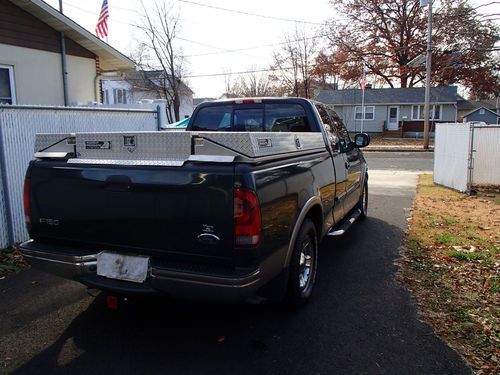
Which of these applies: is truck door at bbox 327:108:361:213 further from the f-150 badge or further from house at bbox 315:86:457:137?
house at bbox 315:86:457:137

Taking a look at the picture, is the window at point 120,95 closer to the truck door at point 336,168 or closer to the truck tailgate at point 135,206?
the truck door at point 336,168

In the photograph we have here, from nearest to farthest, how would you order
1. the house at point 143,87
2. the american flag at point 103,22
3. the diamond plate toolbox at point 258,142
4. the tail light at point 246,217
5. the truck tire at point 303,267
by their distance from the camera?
the tail light at point 246,217 → the diamond plate toolbox at point 258,142 → the truck tire at point 303,267 → the american flag at point 103,22 → the house at point 143,87

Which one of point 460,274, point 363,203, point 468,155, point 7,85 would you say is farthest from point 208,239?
point 7,85

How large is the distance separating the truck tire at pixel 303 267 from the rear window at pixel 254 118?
156cm

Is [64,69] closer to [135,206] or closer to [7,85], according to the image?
[7,85]

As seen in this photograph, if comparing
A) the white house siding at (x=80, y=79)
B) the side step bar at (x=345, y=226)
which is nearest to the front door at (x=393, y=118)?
the white house siding at (x=80, y=79)

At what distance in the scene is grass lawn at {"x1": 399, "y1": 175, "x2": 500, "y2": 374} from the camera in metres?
3.50

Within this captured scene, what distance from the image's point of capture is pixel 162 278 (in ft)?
9.93

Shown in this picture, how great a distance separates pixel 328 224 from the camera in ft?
16.0

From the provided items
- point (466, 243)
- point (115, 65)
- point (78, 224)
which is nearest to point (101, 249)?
point (78, 224)

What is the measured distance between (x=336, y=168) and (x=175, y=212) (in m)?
2.71

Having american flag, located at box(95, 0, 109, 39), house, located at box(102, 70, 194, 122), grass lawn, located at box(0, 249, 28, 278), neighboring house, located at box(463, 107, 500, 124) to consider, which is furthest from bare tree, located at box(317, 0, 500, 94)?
grass lawn, located at box(0, 249, 28, 278)

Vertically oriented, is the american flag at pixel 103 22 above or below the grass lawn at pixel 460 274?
above

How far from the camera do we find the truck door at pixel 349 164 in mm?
5838
